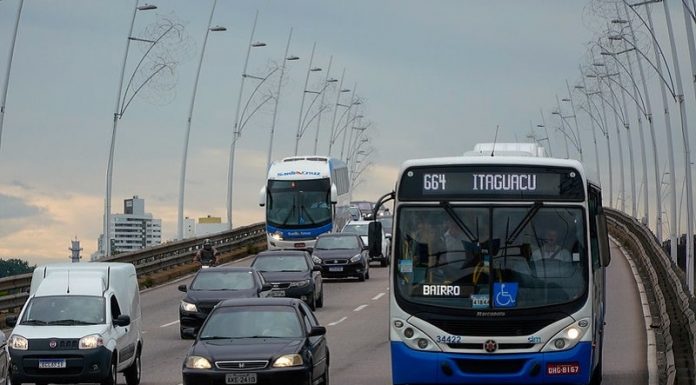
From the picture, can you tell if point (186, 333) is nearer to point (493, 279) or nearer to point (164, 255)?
point (493, 279)

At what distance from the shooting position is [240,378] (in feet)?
66.1

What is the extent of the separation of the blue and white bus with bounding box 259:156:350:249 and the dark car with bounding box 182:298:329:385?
41345mm

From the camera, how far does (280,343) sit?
68.6 feet

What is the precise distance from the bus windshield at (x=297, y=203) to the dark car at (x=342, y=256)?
1019cm

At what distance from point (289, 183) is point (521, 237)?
148 ft

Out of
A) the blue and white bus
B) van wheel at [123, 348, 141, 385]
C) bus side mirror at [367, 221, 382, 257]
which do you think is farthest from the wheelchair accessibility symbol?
the blue and white bus

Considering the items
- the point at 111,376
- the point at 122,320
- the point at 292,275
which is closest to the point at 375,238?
the point at 111,376

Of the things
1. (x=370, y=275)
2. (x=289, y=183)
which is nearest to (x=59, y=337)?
(x=370, y=275)

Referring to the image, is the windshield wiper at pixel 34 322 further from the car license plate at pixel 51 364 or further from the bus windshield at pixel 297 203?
the bus windshield at pixel 297 203

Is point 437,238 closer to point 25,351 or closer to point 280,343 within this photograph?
point 280,343

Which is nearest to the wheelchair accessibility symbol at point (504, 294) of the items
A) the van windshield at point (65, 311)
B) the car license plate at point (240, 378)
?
the car license plate at point (240, 378)

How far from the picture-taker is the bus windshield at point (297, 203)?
63844mm

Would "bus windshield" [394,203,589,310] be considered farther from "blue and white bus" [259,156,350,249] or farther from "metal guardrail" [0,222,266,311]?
"blue and white bus" [259,156,350,249]

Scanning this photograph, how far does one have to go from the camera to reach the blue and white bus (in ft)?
209
